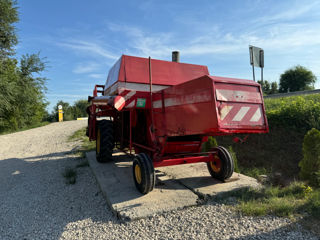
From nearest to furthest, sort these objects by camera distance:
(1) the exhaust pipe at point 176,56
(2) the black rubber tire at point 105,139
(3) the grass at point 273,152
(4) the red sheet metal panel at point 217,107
→ (4) the red sheet metal panel at point 217,107, (1) the exhaust pipe at point 176,56, (2) the black rubber tire at point 105,139, (3) the grass at point 273,152

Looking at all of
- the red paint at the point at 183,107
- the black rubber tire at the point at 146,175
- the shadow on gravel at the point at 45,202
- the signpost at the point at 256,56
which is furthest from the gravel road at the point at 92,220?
the signpost at the point at 256,56

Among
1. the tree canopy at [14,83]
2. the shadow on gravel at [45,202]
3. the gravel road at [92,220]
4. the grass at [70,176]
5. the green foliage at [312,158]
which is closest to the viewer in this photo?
the gravel road at [92,220]

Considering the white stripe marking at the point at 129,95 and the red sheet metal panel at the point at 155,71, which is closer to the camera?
the white stripe marking at the point at 129,95

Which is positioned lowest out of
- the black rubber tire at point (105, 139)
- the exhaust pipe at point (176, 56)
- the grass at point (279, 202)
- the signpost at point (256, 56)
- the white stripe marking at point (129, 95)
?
the grass at point (279, 202)

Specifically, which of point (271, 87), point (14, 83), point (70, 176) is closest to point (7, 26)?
point (14, 83)

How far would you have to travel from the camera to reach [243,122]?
9.38 feet

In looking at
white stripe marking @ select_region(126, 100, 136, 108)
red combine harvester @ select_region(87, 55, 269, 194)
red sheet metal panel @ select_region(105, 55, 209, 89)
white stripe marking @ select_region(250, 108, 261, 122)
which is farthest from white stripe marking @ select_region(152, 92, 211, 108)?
red sheet metal panel @ select_region(105, 55, 209, 89)

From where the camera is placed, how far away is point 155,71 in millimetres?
4582

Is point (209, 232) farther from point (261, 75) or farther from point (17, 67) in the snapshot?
point (17, 67)

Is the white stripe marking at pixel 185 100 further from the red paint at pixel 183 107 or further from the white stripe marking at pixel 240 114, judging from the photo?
the white stripe marking at pixel 240 114

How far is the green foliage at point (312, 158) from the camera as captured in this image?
162 inches

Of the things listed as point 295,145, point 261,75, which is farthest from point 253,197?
point 261,75

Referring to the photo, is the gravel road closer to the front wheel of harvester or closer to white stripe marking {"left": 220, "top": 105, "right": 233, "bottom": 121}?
the front wheel of harvester

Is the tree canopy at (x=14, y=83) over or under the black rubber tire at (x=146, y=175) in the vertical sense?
over
